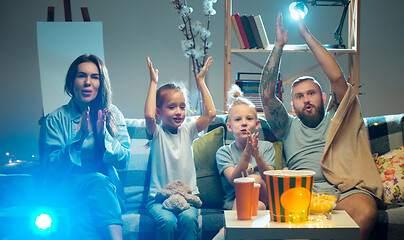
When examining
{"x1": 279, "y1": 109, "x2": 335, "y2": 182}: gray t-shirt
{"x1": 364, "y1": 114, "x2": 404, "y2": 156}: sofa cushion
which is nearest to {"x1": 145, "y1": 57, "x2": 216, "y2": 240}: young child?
{"x1": 279, "y1": 109, "x2": 335, "y2": 182}: gray t-shirt

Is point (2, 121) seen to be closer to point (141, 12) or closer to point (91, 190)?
point (141, 12)

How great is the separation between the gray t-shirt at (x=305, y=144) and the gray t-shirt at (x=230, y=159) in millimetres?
122

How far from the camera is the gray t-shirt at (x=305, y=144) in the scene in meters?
2.18

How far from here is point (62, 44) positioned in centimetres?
312

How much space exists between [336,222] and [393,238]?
26.2 inches

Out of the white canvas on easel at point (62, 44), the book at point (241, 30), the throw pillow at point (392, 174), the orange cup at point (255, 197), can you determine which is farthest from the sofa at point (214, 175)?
the white canvas on easel at point (62, 44)

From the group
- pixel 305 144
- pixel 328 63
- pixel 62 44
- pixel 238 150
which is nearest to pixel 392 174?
pixel 305 144

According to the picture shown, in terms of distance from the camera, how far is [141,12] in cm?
386

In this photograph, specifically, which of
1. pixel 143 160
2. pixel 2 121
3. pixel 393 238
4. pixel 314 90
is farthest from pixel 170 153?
pixel 2 121

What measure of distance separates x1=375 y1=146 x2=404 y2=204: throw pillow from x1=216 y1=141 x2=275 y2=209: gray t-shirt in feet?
1.78

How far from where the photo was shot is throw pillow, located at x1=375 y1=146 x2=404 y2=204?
2043mm

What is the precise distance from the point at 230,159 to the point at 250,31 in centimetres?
121

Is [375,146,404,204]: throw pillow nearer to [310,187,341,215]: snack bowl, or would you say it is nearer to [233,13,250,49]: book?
[310,187,341,215]: snack bowl

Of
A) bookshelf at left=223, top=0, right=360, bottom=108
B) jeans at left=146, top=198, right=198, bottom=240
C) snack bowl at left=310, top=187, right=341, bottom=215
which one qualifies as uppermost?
bookshelf at left=223, top=0, right=360, bottom=108
